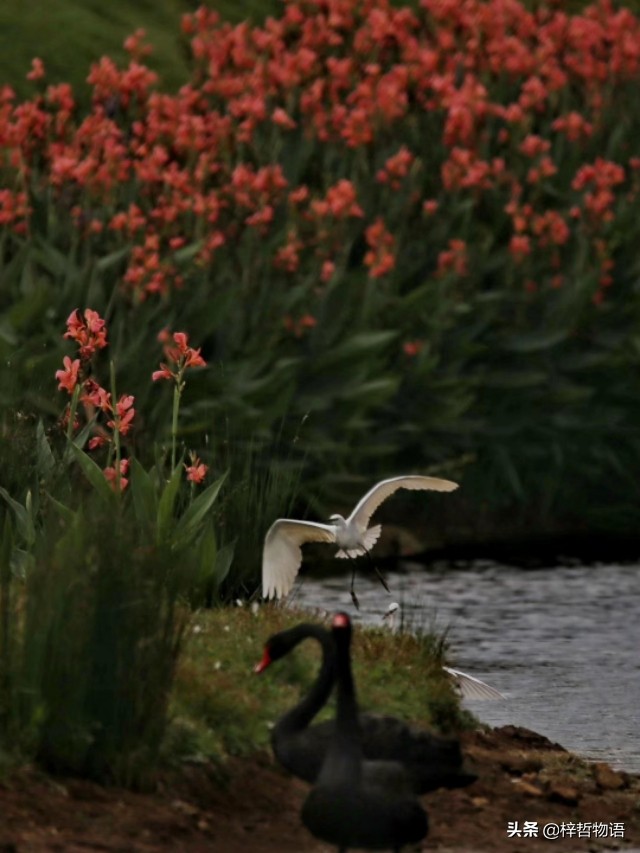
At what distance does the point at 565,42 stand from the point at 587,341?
10.8ft

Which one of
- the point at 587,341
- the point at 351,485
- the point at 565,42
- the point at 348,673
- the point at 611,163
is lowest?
the point at 348,673

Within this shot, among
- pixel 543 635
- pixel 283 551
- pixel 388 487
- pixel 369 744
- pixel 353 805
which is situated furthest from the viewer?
pixel 543 635

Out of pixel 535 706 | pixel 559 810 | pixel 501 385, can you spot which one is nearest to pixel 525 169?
pixel 501 385

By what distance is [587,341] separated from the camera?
20000 mm

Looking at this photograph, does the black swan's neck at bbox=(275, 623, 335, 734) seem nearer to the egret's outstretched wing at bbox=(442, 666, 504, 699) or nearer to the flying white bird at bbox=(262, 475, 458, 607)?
the flying white bird at bbox=(262, 475, 458, 607)

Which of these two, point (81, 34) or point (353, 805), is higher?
point (81, 34)

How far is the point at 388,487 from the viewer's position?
10000 millimetres

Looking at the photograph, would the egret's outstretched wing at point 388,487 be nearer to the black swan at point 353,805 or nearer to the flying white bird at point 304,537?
the flying white bird at point 304,537

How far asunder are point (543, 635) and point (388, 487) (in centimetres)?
448

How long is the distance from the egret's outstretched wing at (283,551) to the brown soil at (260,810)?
1.14 m

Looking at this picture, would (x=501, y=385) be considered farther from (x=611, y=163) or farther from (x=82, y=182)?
(x=82, y=182)

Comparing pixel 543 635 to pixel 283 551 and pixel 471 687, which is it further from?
pixel 283 551

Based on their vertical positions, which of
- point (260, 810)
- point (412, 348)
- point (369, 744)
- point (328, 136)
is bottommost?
point (260, 810)

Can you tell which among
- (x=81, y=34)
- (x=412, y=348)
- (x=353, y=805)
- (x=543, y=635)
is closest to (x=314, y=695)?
(x=353, y=805)
